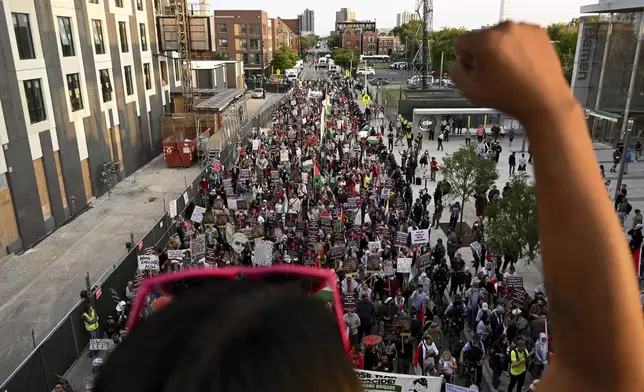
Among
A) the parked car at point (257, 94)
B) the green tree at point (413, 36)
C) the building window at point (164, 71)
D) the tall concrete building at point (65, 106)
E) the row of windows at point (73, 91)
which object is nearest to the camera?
the tall concrete building at point (65, 106)

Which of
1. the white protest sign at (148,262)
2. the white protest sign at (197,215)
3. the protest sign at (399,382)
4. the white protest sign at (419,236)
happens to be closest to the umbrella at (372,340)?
the protest sign at (399,382)

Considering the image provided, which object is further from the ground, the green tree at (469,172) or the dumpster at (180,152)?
the green tree at (469,172)

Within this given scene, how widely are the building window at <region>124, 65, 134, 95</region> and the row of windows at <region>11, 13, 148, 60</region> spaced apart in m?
1.00

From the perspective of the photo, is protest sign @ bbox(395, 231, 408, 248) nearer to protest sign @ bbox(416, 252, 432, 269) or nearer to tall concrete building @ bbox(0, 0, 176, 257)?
protest sign @ bbox(416, 252, 432, 269)

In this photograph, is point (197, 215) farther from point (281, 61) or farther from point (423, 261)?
point (281, 61)

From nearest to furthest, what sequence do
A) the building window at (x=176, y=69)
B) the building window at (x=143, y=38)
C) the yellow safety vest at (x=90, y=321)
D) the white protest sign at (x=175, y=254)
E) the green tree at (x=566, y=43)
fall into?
the yellow safety vest at (x=90, y=321) → the white protest sign at (x=175, y=254) → the building window at (x=143, y=38) → the building window at (x=176, y=69) → the green tree at (x=566, y=43)

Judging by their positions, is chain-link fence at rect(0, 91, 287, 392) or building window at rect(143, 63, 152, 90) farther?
building window at rect(143, 63, 152, 90)

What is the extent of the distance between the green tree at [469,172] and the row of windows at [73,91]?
1592 centimetres

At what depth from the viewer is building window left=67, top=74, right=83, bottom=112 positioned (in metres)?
22.5

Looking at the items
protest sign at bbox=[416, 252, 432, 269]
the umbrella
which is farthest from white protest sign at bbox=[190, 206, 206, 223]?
the umbrella

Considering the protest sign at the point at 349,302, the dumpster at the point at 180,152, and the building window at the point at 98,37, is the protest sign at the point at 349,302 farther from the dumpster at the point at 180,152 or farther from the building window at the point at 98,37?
the dumpster at the point at 180,152

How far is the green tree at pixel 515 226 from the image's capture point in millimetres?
13594

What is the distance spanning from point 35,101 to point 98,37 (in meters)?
7.64

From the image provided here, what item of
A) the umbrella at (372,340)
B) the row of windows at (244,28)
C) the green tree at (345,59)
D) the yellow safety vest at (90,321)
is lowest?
the yellow safety vest at (90,321)
